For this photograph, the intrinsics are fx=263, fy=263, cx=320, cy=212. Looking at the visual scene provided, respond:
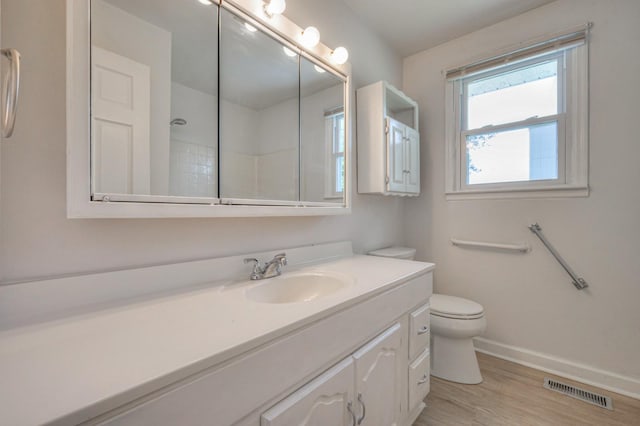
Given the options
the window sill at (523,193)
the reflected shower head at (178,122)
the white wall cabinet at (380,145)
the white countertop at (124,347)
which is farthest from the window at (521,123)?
the reflected shower head at (178,122)

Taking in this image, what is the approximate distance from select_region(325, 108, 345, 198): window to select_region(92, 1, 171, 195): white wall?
855 millimetres

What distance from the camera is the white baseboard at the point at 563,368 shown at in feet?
5.00

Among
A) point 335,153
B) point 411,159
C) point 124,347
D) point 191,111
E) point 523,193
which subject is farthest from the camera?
point 411,159

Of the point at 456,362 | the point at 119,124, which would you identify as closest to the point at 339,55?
the point at 119,124

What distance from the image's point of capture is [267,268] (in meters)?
1.12

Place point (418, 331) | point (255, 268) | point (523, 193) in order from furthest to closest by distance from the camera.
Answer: point (523, 193) → point (418, 331) → point (255, 268)

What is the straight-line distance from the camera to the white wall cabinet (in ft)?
5.61

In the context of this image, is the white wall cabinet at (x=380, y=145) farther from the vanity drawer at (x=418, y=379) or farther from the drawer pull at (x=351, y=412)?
the drawer pull at (x=351, y=412)

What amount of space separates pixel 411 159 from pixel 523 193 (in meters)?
0.79

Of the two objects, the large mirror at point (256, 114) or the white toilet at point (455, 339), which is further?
the white toilet at point (455, 339)

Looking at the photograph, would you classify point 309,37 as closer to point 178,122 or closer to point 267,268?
point 178,122

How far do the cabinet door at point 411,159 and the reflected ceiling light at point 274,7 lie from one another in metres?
1.15

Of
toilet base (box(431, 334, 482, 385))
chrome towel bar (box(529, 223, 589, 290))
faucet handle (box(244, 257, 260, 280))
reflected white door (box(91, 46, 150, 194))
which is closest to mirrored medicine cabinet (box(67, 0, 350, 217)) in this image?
reflected white door (box(91, 46, 150, 194))

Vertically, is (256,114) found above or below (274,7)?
below
